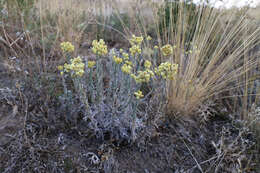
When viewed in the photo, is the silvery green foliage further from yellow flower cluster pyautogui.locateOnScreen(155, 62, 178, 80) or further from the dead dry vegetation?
yellow flower cluster pyautogui.locateOnScreen(155, 62, 178, 80)

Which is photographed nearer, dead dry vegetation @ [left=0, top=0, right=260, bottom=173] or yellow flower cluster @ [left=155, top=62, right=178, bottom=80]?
yellow flower cluster @ [left=155, top=62, right=178, bottom=80]

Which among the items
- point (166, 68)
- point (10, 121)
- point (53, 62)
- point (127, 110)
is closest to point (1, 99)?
point (10, 121)

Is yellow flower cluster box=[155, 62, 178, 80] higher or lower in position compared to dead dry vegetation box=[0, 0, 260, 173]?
higher

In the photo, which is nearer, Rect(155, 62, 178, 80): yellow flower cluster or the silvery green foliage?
Rect(155, 62, 178, 80): yellow flower cluster

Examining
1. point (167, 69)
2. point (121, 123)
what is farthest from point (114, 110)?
point (167, 69)

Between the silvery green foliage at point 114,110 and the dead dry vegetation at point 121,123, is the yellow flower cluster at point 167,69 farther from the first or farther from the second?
the silvery green foliage at point 114,110

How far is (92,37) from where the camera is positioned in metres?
3.36

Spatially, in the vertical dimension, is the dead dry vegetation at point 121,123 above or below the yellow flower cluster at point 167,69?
below

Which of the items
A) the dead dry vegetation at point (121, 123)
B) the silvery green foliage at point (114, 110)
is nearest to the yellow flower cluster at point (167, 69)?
the dead dry vegetation at point (121, 123)

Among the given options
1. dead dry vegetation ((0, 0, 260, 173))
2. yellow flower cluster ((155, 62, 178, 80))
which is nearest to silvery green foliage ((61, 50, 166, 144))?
dead dry vegetation ((0, 0, 260, 173))

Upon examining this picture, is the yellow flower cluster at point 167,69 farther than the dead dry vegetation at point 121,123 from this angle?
No

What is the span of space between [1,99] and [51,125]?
2.13 feet

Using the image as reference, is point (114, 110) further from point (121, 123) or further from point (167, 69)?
point (167, 69)

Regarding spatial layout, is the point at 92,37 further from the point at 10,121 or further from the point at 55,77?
the point at 10,121
